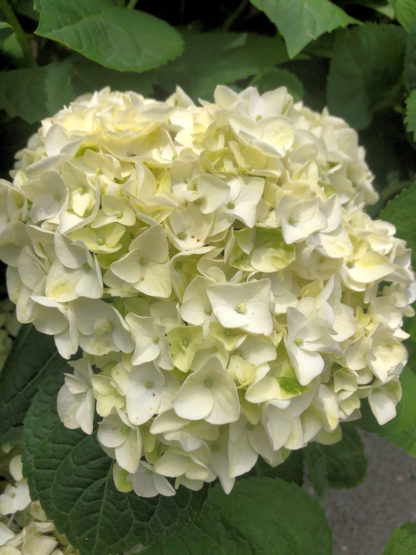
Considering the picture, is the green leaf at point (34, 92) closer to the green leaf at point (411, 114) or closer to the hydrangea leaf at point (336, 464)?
the green leaf at point (411, 114)

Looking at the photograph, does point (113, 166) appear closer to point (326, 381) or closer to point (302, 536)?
point (326, 381)

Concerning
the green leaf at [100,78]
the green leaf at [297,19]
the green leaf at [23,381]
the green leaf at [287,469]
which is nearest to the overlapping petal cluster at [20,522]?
the green leaf at [23,381]

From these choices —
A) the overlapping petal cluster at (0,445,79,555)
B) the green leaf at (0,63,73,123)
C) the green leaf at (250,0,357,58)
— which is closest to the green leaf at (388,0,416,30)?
the green leaf at (250,0,357,58)

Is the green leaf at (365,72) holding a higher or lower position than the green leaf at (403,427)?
higher

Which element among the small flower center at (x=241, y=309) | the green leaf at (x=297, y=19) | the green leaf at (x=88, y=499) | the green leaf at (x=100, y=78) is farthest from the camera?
the green leaf at (x=100, y=78)

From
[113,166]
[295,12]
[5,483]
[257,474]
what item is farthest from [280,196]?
[5,483]

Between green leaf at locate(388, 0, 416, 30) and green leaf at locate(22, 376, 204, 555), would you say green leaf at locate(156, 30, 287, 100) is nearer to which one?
green leaf at locate(388, 0, 416, 30)

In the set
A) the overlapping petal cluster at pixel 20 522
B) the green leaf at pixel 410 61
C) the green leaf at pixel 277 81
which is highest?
the green leaf at pixel 410 61
